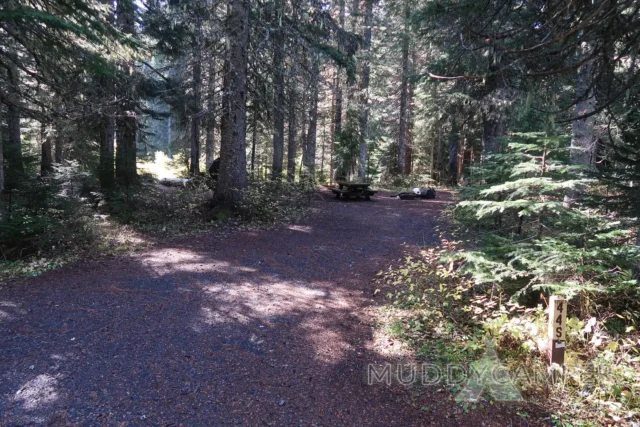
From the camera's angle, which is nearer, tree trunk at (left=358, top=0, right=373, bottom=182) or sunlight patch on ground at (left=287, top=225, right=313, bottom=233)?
sunlight patch on ground at (left=287, top=225, right=313, bottom=233)

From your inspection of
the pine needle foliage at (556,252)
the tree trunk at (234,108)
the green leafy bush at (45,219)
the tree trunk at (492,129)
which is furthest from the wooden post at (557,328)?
the tree trunk at (492,129)

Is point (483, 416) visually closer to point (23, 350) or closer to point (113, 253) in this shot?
point (23, 350)

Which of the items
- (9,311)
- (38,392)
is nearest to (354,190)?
(9,311)

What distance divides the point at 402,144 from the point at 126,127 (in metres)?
16.2

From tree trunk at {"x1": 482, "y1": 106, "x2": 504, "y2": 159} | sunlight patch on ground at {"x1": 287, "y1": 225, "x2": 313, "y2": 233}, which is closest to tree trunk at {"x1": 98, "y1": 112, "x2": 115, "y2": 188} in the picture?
sunlight patch on ground at {"x1": 287, "y1": 225, "x2": 313, "y2": 233}

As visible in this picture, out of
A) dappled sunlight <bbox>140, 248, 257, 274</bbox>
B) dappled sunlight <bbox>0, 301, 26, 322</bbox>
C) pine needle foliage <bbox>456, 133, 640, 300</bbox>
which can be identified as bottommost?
dappled sunlight <bbox>0, 301, 26, 322</bbox>

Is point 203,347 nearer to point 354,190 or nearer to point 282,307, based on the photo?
point 282,307

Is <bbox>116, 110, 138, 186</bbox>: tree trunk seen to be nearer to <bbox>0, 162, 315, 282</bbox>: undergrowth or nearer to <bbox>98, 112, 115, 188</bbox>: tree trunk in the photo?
<bbox>98, 112, 115, 188</bbox>: tree trunk

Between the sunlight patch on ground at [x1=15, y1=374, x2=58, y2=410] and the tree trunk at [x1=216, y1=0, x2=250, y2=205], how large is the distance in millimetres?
8050

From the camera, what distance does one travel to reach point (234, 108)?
10805 mm

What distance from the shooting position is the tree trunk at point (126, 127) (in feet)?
36.0

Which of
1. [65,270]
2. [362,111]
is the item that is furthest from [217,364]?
[362,111]

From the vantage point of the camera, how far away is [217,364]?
3.80m

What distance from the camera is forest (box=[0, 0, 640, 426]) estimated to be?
360 cm
